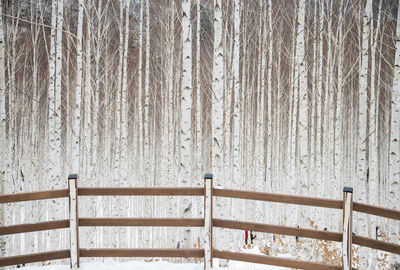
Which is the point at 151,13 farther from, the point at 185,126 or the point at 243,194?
the point at 243,194

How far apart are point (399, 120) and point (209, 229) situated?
4.18 m

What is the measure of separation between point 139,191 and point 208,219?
2.85ft

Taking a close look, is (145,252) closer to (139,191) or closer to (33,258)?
(139,191)

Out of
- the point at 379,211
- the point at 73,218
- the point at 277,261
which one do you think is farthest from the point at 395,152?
the point at 73,218

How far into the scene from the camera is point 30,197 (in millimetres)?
3375

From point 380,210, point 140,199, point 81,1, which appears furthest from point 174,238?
point 380,210

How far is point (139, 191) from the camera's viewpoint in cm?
351

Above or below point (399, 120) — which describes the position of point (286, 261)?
below

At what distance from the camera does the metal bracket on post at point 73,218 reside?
3.43 metres

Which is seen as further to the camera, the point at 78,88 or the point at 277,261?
the point at 78,88

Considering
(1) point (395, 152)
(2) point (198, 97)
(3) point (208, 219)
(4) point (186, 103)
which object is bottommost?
(3) point (208, 219)

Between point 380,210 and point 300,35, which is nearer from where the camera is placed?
point 380,210

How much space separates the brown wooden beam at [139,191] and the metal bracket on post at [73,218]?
4.1 inches

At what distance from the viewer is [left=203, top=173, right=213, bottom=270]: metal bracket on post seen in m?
3.37
